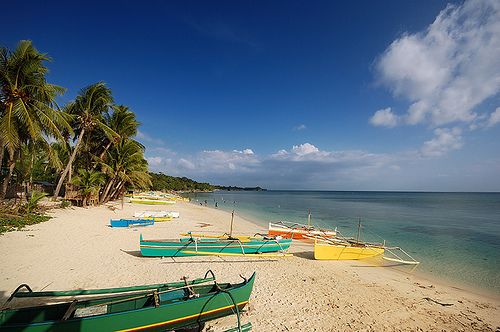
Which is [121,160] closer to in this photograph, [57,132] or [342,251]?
[57,132]

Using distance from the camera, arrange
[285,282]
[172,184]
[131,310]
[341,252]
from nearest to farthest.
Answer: [131,310], [285,282], [341,252], [172,184]

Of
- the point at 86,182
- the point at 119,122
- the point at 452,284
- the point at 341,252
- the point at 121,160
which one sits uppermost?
the point at 119,122

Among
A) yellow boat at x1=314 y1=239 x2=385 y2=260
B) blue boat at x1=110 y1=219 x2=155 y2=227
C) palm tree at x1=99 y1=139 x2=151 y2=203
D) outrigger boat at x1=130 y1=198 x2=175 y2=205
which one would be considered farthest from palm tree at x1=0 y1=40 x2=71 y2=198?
outrigger boat at x1=130 y1=198 x2=175 y2=205

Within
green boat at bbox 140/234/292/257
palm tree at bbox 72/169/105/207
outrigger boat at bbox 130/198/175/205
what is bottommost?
green boat at bbox 140/234/292/257

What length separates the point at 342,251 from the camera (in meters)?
11.8

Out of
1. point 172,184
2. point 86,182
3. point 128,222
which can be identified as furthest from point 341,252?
point 172,184

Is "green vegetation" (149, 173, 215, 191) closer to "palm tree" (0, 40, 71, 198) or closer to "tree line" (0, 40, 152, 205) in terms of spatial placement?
"tree line" (0, 40, 152, 205)

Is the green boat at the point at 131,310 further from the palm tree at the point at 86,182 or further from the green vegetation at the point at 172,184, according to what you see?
the green vegetation at the point at 172,184

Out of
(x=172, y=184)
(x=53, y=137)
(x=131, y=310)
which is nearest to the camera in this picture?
(x=131, y=310)

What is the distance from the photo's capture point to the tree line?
40.6 ft

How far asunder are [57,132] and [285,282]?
48.9 feet

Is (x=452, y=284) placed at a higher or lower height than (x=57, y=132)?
lower

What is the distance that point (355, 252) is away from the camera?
39.4ft

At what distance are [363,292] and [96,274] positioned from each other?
8588mm
